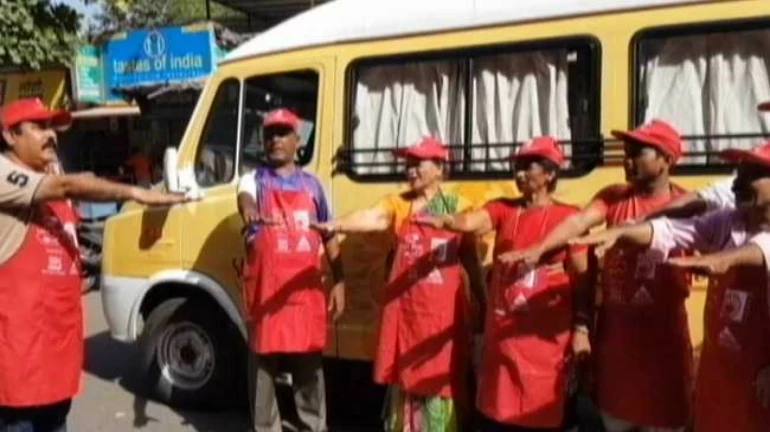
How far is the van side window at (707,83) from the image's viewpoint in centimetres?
417

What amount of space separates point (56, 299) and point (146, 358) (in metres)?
2.77

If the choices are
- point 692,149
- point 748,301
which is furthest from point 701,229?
point 692,149

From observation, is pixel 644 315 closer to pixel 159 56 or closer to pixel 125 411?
pixel 125 411

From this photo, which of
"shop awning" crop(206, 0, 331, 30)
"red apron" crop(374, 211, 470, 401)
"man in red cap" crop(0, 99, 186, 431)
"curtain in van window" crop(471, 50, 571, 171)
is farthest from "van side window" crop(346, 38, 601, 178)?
"shop awning" crop(206, 0, 331, 30)

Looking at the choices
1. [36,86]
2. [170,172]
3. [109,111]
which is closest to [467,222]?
[170,172]

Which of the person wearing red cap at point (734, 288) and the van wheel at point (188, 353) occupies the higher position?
the person wearing red cap at point (734, 288)

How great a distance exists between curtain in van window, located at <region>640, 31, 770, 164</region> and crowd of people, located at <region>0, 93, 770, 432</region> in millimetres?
826

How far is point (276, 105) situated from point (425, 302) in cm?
187

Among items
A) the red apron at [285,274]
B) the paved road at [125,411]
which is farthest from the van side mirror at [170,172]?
the paved road at [125,411]

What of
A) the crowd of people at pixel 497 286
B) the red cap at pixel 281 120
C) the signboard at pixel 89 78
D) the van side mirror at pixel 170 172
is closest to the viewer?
the crowd of people at pixel 497 286

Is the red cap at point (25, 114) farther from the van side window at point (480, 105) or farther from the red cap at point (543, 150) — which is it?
the van side window at point (480, 105)

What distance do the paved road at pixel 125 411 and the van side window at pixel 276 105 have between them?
165 cm

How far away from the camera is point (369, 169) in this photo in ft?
16.6

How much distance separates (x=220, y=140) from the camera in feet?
18.3
